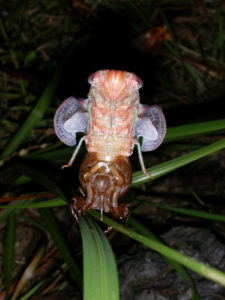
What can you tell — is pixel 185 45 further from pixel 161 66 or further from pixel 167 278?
pixel 167 278

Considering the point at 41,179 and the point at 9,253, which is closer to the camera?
the point at 41,179

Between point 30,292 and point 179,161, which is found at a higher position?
point 179,161

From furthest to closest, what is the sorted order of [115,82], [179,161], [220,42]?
[220,42]
[179,161]
[115,82]

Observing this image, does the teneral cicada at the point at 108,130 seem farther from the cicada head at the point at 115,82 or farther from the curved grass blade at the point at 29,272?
the curved grass blade at the point at 29,272

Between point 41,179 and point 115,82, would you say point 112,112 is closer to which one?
point 115,82

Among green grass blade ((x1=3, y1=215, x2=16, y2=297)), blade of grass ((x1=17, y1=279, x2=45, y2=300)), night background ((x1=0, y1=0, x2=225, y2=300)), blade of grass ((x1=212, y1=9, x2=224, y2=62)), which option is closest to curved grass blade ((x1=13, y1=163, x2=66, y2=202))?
night background ((x1=0, y1=0, x2=225, y2=300))

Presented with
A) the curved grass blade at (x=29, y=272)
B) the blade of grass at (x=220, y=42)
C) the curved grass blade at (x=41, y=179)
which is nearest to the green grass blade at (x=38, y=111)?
the curved grass blade at (x=41, y=179)

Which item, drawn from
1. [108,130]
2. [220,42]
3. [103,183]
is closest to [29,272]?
[103,183]

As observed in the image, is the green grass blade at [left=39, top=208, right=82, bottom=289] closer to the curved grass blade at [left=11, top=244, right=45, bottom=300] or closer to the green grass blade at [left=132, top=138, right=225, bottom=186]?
the curved grass blade at [left=11, top=244, right=45, bottom=300]
